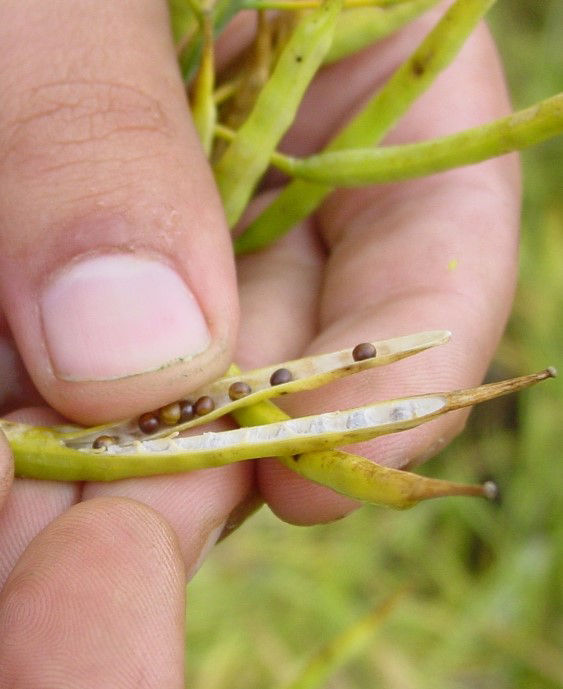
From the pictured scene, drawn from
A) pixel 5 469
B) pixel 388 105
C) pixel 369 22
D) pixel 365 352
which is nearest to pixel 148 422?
pixel 5 469

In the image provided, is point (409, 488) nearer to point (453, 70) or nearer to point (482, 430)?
point (453, 70)

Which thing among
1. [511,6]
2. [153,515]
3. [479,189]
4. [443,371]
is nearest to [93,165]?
[153,515]

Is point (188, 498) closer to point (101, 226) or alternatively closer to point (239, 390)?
point (239, 390)

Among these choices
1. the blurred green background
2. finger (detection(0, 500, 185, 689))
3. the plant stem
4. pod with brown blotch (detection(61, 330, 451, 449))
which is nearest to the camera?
finger (detection(0, 500, 185, 689))

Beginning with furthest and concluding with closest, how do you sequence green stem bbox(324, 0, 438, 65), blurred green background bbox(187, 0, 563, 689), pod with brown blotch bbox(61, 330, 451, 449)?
blurred green background bbox(187, 0, 563, 689)
green stem bbox(324, 0, 438, 65)
pod with brown blotch bbox(61, 330, 451, 449)

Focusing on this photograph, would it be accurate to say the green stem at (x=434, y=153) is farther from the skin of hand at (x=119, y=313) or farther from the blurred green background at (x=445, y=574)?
the blurred green background at (x=445, y=574)

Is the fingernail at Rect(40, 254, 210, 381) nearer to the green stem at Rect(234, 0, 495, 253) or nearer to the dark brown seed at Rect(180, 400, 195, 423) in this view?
the dark brown seed at Rect(180, 400, 195, 423)

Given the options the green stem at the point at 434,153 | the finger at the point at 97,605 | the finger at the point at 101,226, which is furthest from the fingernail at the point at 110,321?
the green stem at the point at 434,153

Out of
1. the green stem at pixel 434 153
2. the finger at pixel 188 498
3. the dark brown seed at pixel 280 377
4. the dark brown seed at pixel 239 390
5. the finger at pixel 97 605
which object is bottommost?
the finger at pixel 188 498

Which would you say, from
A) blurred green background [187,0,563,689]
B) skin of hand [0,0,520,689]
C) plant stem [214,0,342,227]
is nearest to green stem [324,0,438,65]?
plant stem [214,0,342,227]
